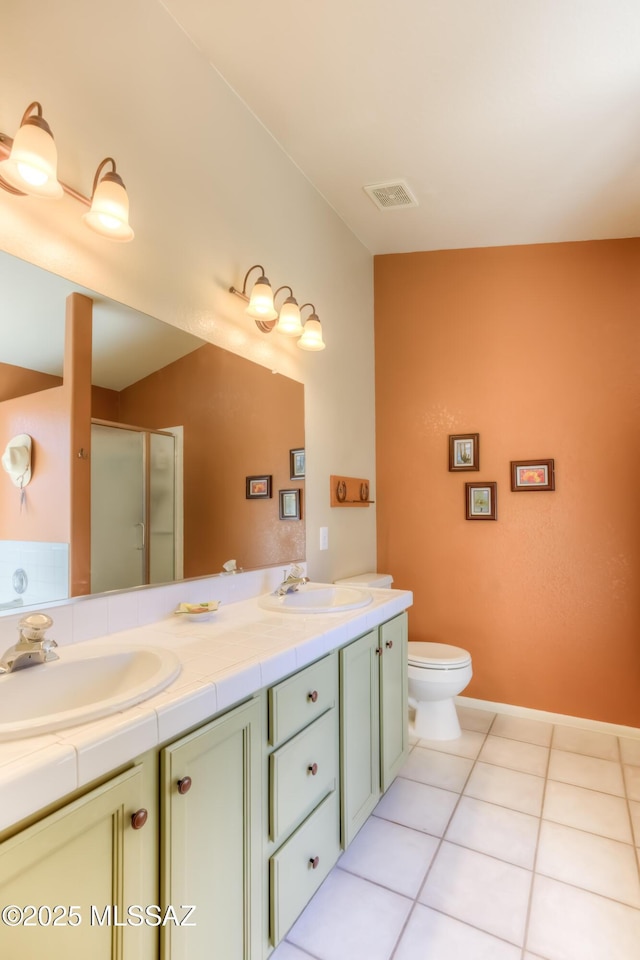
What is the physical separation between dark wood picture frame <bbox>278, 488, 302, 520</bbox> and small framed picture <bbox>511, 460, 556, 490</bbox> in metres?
1.30

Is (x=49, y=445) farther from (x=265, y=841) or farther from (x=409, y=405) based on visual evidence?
(x=409, y=405)

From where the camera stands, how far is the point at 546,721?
2.75 m

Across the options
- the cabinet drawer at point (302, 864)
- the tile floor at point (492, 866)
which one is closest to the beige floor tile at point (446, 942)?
the tile floor at point (492, 866)

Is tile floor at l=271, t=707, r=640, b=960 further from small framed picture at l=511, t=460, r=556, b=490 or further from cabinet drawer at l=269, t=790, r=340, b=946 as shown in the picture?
small framed picture at l=511, t=460, r=556, b=490

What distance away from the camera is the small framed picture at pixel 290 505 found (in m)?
2.25

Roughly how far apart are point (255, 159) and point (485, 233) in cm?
140

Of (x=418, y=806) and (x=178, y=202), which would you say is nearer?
(x=178, y=202)

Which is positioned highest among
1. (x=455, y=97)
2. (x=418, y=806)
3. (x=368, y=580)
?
(x=455, y=97)

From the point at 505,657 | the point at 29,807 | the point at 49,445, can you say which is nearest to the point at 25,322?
the point at 49,445

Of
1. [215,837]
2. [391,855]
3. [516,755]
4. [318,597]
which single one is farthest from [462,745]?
[215,837]

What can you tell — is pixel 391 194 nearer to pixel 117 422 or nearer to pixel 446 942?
pixel 117 422

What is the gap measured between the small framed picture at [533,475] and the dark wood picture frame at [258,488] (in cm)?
149

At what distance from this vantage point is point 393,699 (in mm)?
2008

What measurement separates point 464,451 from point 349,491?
29.4 inches
